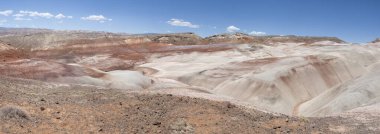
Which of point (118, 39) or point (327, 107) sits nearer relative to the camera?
point (327, 107)

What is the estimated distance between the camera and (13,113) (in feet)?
58.4

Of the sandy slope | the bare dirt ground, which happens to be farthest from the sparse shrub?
the sandy slope

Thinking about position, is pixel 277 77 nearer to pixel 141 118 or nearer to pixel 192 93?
pixel 192 93

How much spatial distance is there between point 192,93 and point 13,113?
17149mm

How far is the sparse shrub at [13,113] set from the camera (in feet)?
57.7

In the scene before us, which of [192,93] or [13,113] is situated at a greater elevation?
[13,113]

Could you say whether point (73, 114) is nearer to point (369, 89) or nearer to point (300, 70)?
point (369, 89)

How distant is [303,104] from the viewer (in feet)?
145

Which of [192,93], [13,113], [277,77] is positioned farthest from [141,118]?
[277,77]

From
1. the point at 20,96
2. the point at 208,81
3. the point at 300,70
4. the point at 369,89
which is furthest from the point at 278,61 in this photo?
the point at 20,96

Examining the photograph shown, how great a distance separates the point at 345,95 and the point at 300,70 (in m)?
12.5

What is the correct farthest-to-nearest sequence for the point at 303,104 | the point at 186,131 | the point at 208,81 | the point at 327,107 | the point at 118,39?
the point at 118,39, the point at 208,81, the point at 303,104, the point at 327,107, the point at 186,131

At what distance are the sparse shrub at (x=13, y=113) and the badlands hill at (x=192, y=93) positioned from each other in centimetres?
4

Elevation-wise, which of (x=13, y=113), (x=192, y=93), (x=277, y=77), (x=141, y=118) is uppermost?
(x=13, y=113)
